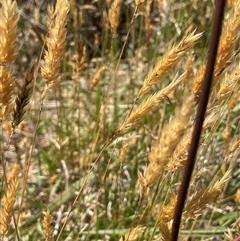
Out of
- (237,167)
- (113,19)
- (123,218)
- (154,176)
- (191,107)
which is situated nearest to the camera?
(191,107)

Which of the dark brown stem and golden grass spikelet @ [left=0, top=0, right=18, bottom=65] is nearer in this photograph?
the dark brown stem

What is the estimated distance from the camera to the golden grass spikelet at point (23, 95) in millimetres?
646

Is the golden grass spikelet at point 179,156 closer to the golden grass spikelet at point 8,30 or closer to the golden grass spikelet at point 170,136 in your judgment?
the golden grass spikelet at point 170,136

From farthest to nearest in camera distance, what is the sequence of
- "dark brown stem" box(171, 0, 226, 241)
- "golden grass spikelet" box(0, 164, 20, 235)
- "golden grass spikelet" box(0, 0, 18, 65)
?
"golden grass spikelet" box(0, 164, 20, 235) < "golden grass spikelet" box(0, 0, 18, 65) < "dark brown stem" box(171, 0, 226, 241)

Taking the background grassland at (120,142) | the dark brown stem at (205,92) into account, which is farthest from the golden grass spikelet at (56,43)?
the dark brown stem at (205,92)

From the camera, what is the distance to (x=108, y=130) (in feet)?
5.21

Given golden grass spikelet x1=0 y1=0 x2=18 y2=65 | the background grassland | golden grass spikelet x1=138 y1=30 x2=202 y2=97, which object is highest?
golden grass spikelet x1=0 y1=0 x2=18 y2=65

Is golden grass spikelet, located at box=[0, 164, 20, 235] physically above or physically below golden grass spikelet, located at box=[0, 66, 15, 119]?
below

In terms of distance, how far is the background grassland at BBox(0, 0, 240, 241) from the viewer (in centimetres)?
65

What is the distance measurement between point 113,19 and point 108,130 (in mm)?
712

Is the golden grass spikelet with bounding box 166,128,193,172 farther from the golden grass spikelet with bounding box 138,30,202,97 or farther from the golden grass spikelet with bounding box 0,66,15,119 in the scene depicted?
the golden grass spikelet with bounding box 0,66,15,119

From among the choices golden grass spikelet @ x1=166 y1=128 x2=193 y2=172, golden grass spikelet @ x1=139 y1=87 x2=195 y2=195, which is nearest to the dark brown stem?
golden grass spikelet @ x1=139 y1=87 x2=195 y2=195

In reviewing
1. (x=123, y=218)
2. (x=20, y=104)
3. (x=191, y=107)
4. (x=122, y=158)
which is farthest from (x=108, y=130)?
(x=191, y=107)

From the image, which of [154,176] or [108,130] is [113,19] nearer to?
[154,176]
